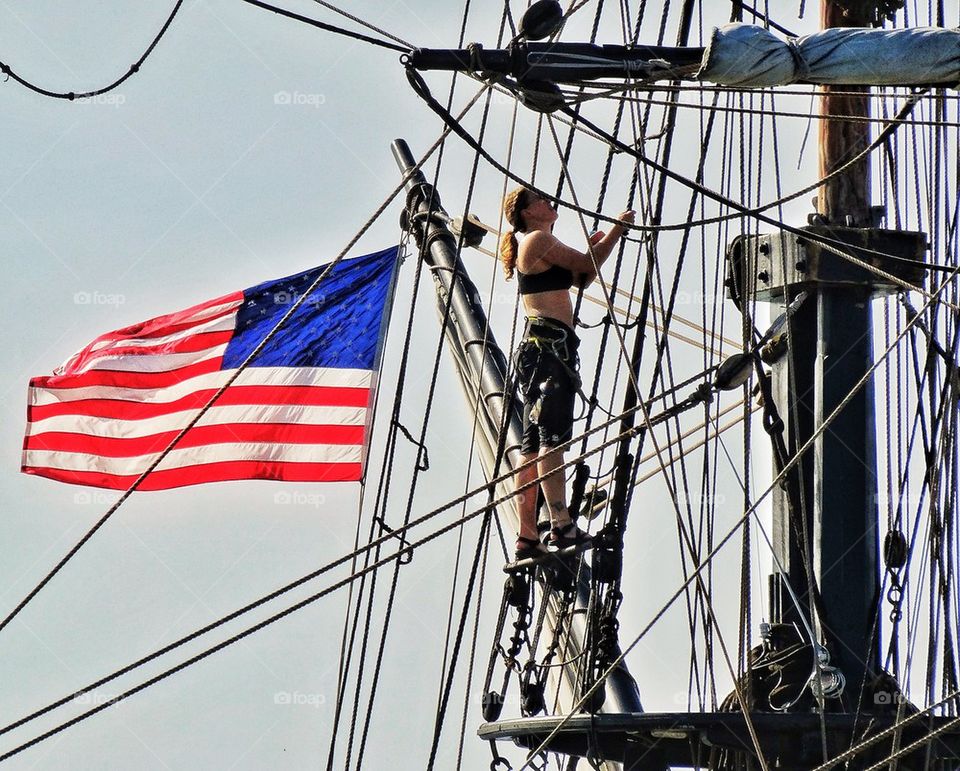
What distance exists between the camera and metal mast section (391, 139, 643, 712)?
1292 cm

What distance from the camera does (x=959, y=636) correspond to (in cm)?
1221

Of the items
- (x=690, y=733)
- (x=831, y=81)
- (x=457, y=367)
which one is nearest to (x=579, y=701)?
(x=690, y=733)

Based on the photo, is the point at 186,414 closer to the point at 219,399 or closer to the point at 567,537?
the point at 219,399

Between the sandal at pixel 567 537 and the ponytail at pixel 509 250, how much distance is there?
1354 millimetres

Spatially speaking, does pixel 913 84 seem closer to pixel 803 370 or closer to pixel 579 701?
pixel 803 370

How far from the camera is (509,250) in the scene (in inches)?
425

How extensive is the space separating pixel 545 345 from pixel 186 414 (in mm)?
4438

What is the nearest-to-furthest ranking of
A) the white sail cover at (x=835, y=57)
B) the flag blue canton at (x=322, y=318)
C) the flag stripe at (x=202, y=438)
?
the white sail cover at (x=835, y=57), the flag stripe at (x=202, y=438), the flag blue canton at (x=322, y=318)

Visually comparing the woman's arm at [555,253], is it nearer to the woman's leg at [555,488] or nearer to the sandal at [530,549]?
the woman's leg at [555,488]

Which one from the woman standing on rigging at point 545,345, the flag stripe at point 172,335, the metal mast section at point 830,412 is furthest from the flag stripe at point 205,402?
the woman standing on rigging at point 545,345

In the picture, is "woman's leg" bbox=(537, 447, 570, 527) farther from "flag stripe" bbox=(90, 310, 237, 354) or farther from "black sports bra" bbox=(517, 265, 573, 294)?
"flag stripe" bbox=(90, 310, 237, 354)

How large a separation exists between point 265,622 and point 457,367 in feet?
17.1

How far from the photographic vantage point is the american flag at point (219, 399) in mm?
14273

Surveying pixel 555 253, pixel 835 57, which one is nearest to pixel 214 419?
pixel 555 253
